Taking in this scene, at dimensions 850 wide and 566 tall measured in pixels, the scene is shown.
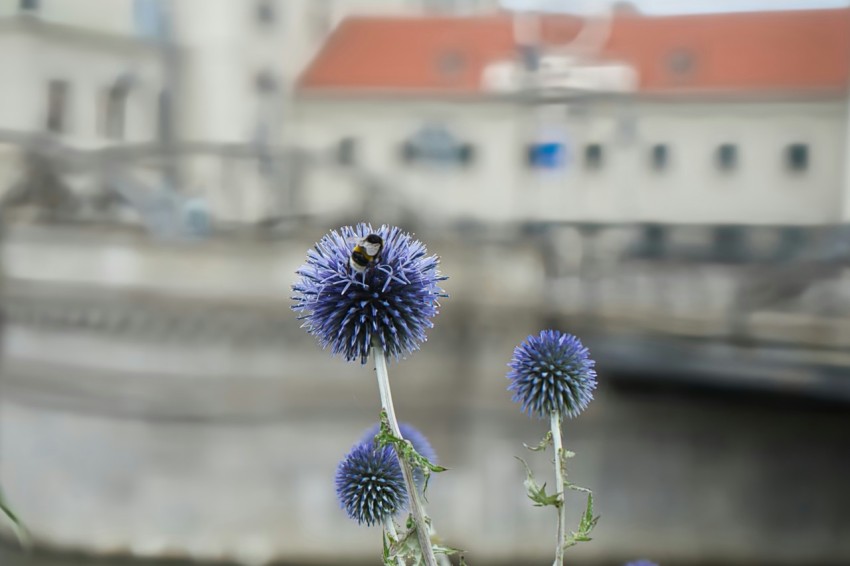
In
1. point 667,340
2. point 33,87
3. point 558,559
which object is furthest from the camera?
point 33,87

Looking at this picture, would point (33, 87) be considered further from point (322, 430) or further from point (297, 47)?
point (322, 430)

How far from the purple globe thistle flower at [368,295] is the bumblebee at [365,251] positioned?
0.14 ft

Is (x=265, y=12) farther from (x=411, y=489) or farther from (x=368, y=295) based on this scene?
(x=411, y=489)

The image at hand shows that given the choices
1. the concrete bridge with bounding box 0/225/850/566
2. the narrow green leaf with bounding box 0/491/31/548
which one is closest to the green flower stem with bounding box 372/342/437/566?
the narrow green leaf with bounding box 0/491/31/548

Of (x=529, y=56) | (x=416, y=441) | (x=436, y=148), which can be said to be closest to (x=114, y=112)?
(x=436, y=148)

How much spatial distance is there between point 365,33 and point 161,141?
1.90 meters

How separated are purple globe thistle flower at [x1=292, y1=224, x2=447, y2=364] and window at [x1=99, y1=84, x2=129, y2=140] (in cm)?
757

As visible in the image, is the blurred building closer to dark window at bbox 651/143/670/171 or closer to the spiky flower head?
dark window at bbox 651/143/670/171

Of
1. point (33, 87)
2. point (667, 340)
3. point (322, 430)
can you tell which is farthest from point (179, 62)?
point (667, 340)

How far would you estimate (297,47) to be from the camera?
301 inches

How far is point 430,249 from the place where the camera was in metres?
6.65

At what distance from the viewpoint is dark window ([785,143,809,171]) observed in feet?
21.9

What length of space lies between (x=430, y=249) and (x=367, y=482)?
588 centimetres

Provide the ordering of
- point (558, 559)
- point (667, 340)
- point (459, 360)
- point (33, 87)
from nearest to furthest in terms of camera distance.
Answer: point (558, 559) → point (667, 340) → point (459, 360) → point (33, 87)
